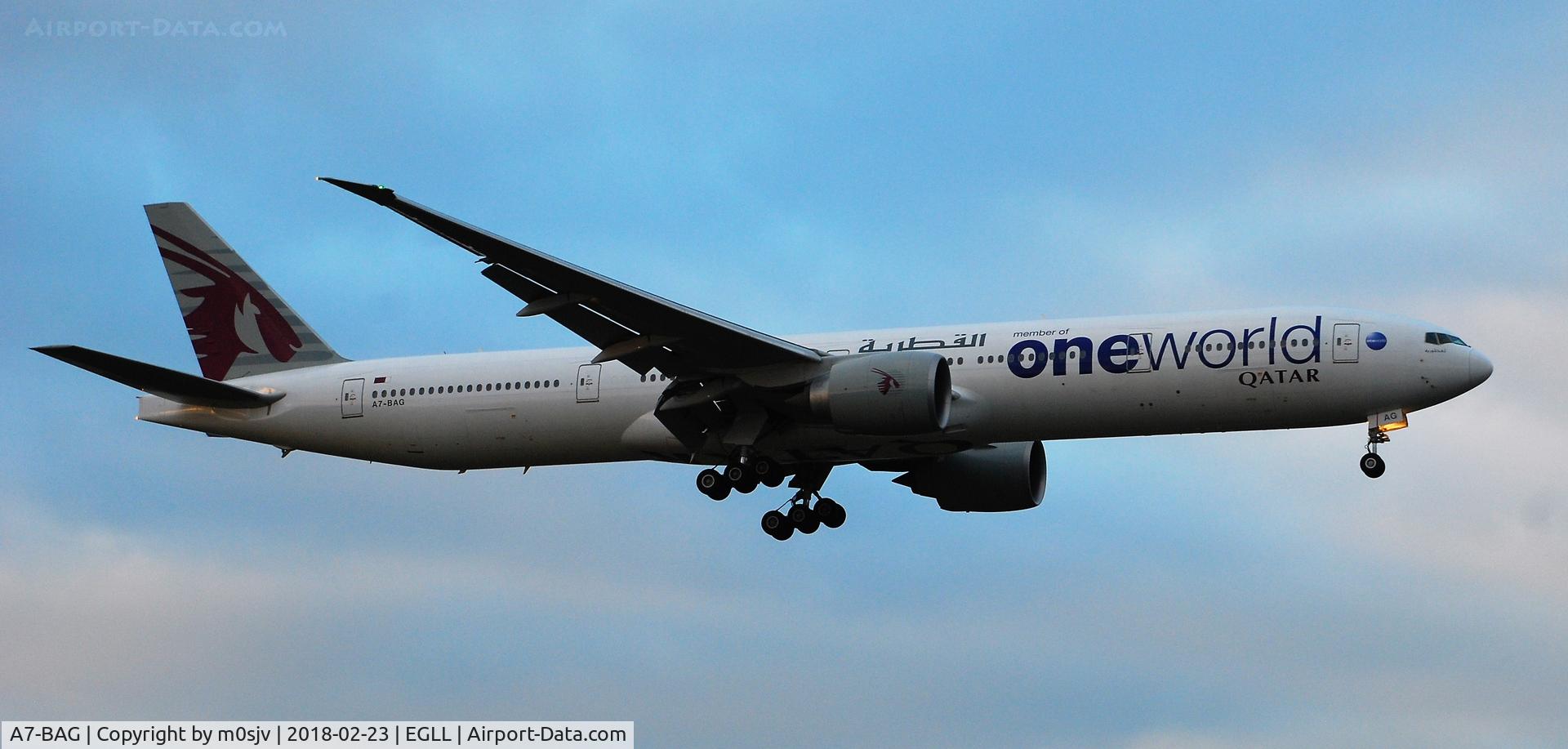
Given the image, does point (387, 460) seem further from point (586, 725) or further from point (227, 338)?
point (586, 725)

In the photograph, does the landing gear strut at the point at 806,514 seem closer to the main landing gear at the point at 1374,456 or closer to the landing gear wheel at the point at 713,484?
the landing gear wheel at the point at 713,484

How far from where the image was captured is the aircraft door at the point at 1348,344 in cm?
3247

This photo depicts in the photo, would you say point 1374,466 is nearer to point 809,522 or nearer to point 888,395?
point 888,395

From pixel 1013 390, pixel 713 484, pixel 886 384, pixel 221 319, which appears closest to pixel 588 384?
pixel 713 484

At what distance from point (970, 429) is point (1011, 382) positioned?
3.99ft

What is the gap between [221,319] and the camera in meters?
42.2

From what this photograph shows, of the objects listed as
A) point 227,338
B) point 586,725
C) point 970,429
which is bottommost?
point 586,725

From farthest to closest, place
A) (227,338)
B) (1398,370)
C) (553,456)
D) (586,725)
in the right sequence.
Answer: (227,338)
(553,456)
(1398,370)
(586,725)

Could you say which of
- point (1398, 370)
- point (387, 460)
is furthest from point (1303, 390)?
point (387, 460)

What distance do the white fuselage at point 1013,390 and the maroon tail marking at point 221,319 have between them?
3047 mm

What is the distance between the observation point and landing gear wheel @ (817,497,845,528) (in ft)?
130

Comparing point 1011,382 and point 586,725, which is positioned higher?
point 1011,382

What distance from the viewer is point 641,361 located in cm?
3509

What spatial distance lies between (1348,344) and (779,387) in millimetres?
10509
